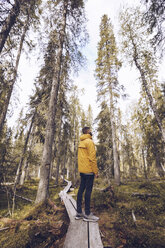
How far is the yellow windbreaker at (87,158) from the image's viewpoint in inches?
138

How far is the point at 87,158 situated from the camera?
3639 mm

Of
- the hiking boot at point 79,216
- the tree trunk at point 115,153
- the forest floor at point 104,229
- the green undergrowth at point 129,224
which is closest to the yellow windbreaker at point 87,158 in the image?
the hiking boot at point 79,216

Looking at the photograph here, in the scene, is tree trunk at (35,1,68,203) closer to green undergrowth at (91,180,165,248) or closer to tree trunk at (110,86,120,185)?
green undergrowth at (91,180,165,248)

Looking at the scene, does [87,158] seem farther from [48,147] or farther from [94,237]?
[48,147]

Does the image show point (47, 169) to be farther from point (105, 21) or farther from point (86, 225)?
point (105, 21)

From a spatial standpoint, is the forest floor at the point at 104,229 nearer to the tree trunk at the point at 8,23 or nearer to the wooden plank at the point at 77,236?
the wooden plank at the point at 77,236

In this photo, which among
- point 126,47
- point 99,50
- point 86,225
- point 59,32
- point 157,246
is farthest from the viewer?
point 99,50

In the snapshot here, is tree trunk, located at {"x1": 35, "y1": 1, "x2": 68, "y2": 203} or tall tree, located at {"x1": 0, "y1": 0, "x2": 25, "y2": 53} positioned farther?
tall tree, located at {"x1": 0, "y1": 0, "x2": 25, "y2": 53}

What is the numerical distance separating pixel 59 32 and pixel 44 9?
195cm

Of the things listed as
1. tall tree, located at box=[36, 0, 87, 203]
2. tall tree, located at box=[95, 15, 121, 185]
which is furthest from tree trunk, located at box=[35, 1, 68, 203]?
tall tree, located at box=[95, 15, 121, 185]

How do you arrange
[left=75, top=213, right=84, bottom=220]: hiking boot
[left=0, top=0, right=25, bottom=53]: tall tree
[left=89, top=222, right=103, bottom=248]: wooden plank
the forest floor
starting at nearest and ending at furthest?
[left=89, top=222, right=103, bottom=248]: wooden plank → the forest floor → [left=75, top=213, right=84, bottom=220]: hiking boot → [left=0, top=0, right=25, bottom=53]: tall tree

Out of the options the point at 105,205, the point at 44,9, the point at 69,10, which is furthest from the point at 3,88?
the point at 105,205

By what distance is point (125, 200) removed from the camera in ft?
19.8

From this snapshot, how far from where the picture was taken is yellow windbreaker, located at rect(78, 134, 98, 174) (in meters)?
3.51
